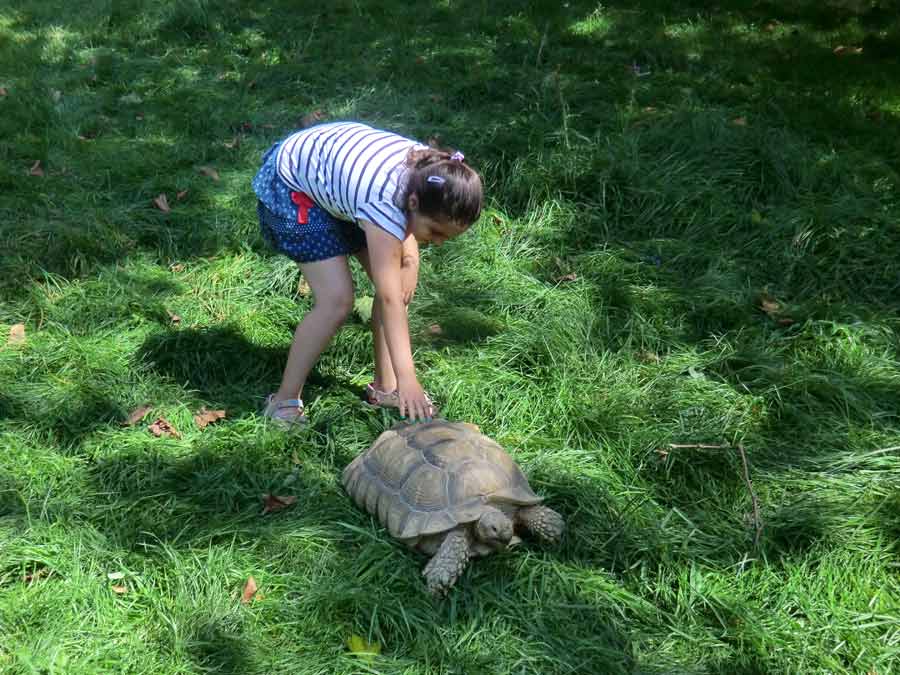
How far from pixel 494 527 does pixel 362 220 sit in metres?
1.31

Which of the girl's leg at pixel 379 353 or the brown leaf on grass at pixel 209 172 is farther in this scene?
the brown leaf on grass at pixel 209 172

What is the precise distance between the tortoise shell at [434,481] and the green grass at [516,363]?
146mm

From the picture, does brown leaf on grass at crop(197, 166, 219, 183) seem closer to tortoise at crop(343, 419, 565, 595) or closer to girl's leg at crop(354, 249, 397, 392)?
girl's leg at crop(354, 249, 397, 392)

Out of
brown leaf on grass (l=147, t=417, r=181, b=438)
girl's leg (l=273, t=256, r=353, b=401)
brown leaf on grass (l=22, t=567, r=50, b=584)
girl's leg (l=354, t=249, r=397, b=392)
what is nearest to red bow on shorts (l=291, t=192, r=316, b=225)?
girl's leg (l=273, t=256, r=353, b=401)

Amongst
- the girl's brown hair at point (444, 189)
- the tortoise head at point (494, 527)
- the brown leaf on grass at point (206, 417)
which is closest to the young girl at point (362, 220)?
the girl's brown hair at point (444, 189)

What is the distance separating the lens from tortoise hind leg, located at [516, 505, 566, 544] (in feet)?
10.1

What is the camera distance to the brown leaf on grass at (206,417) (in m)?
3.77

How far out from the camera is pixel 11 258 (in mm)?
4750

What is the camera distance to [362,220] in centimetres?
316

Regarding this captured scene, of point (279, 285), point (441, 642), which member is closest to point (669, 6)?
point (279, 285)

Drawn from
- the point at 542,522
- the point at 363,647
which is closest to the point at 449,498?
the point at 542,522

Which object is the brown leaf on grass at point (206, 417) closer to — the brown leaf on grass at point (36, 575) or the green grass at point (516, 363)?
the green grass at point (516, 363)

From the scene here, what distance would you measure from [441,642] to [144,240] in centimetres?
359

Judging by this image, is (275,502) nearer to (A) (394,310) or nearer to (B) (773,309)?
(A) (394,310)
